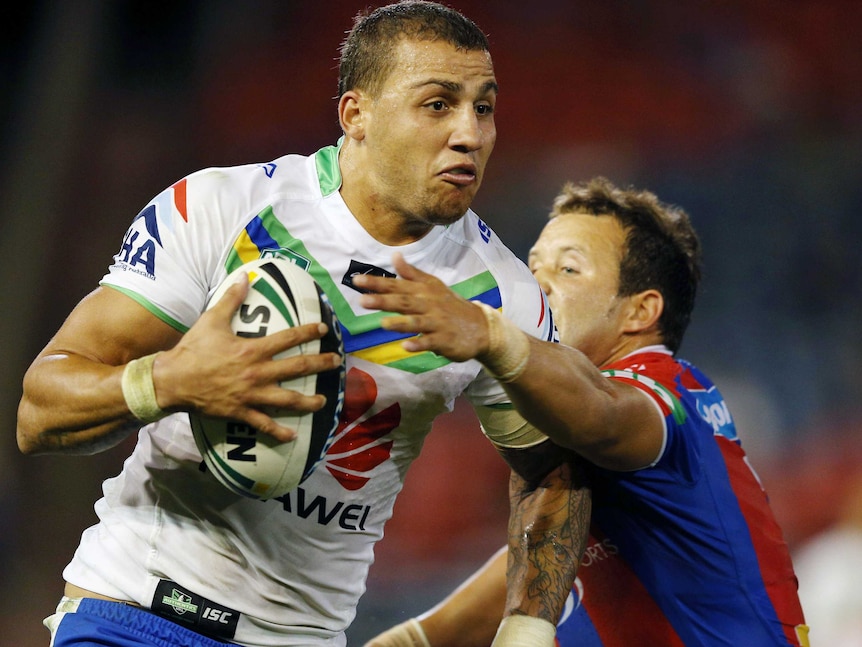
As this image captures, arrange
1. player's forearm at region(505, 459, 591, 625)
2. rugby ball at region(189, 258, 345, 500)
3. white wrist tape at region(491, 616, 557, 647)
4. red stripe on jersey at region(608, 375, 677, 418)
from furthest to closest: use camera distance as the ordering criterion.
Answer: red stripe on jersey at region(608, 375, 677, 418)
player's forearm at region(505, 459, 591, 625)
white wrist tape at region(491, 616, 557, 647)
rugby ball at region(189, 258, 345, 500)

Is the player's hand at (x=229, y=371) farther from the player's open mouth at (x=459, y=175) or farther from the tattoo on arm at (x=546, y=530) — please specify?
the tattoo on arm at (x=546, y=530)

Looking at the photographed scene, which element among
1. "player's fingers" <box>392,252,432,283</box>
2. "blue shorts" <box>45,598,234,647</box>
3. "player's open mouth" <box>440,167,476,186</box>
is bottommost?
"blue shorts" <box>45,598,234,647</box>

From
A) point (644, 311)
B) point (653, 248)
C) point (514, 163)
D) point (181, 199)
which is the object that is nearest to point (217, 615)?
point (181, 199)

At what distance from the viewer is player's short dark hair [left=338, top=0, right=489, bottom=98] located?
104 inches

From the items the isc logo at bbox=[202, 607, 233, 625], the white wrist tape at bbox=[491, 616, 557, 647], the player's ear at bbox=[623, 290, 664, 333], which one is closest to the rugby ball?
the isc logo at bbox=[202, 607, 233, 625]

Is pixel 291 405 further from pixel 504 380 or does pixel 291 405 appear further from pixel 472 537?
pixel 472 537

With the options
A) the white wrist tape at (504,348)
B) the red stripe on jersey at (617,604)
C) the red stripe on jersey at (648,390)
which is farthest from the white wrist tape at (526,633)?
the white wrist tape at (504,348)

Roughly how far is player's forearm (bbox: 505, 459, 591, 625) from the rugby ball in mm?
929

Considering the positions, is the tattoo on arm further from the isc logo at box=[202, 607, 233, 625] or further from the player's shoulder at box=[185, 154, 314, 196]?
the player's shoulder at box=[185, 154, 314, 196]

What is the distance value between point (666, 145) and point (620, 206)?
375cm

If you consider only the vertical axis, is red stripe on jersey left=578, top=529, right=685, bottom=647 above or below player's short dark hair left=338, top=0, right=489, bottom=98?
below

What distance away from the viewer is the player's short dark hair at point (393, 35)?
264cm

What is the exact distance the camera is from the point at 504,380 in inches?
93.2

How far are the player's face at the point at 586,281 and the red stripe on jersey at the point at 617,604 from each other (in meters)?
0.77
